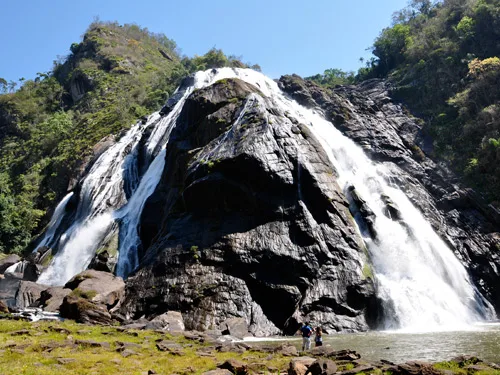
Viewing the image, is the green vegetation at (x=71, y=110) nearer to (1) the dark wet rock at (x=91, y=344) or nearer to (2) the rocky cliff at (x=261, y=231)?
(2) the rocky cliff at (x=261, y=231)

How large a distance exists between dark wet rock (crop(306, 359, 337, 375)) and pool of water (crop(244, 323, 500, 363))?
10.3 ft

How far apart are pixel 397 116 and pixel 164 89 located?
4880 centimetres

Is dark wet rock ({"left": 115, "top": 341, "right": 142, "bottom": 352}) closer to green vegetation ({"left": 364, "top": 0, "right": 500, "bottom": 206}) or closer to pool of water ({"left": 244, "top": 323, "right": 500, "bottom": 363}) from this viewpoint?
pool of water ({"left": 244, "top": 323, "right": 500, "bottom": 363})

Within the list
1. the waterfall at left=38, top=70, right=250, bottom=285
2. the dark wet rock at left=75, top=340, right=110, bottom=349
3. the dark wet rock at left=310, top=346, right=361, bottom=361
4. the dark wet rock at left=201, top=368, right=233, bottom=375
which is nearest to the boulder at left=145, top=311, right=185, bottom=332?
the dark wet rock at left=75, top=340, right=110, bottom=349

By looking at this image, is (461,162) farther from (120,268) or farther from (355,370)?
(355,370)

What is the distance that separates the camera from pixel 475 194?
4300 centimetres

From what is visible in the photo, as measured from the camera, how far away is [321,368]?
1179 cm

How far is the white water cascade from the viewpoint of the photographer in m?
27.5

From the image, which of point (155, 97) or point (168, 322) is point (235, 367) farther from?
point (155, 97)

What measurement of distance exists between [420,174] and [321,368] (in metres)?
38.6

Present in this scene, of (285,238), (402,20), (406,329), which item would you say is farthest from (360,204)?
(402,20)

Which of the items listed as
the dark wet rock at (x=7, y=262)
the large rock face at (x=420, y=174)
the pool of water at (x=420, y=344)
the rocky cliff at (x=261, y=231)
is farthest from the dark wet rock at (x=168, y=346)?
the dark wet rock at (x=7, y=262)

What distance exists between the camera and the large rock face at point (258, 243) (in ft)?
82.2

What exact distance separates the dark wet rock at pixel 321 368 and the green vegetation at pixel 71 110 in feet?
156
